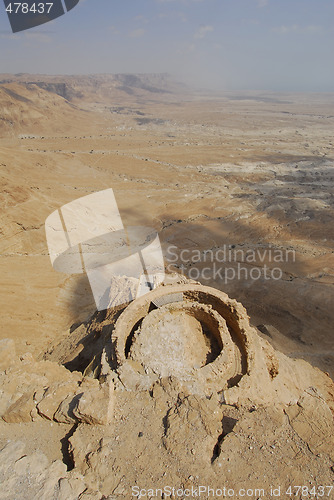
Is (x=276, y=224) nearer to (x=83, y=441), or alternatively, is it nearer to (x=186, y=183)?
(x=186, y=183)

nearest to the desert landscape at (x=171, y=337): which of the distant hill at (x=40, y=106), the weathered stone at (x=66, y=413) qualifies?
the weathered stone at (x=66, y=413)

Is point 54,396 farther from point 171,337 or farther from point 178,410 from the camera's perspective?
point 171,337

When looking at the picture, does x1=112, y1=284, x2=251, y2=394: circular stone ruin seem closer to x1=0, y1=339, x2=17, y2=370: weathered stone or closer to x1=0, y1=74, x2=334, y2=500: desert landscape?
x1=0, y1=74, x2=334, y2=500: desert landscape

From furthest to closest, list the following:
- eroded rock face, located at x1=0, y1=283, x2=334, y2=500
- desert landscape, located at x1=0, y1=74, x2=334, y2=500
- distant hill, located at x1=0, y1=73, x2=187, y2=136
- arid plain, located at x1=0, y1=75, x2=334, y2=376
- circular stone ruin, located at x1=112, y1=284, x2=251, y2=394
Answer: distant hill, located at x1=0, y1=73, x2=187, y2=136
arid plain, located at x1=0, y1=75, x2=334, y2=376
circular stone ruin, located at x1=112, y1=284, x2=251, y2=394
desert landscape, located at x1=0, y1=74, x2=334, y2=500
eroded rock face, located at x1=0, y1=283, x2=334, y2=500

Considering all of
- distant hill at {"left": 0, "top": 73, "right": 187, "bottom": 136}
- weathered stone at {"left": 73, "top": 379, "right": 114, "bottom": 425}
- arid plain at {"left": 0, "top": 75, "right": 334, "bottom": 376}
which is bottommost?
arid plain at {"left": 0, "top": 75, "right": 334, "bottom": 376}

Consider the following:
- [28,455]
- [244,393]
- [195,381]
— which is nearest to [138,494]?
[28,455]

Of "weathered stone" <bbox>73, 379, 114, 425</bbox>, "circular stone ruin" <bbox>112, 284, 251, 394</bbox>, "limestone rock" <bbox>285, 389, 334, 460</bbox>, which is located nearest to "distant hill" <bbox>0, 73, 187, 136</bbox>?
"circular stone ruin" <bbox>112, 284, 251, 394</bbox>

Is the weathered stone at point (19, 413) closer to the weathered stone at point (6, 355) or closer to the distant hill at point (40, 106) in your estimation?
the weathered stone at point (6, 355)
